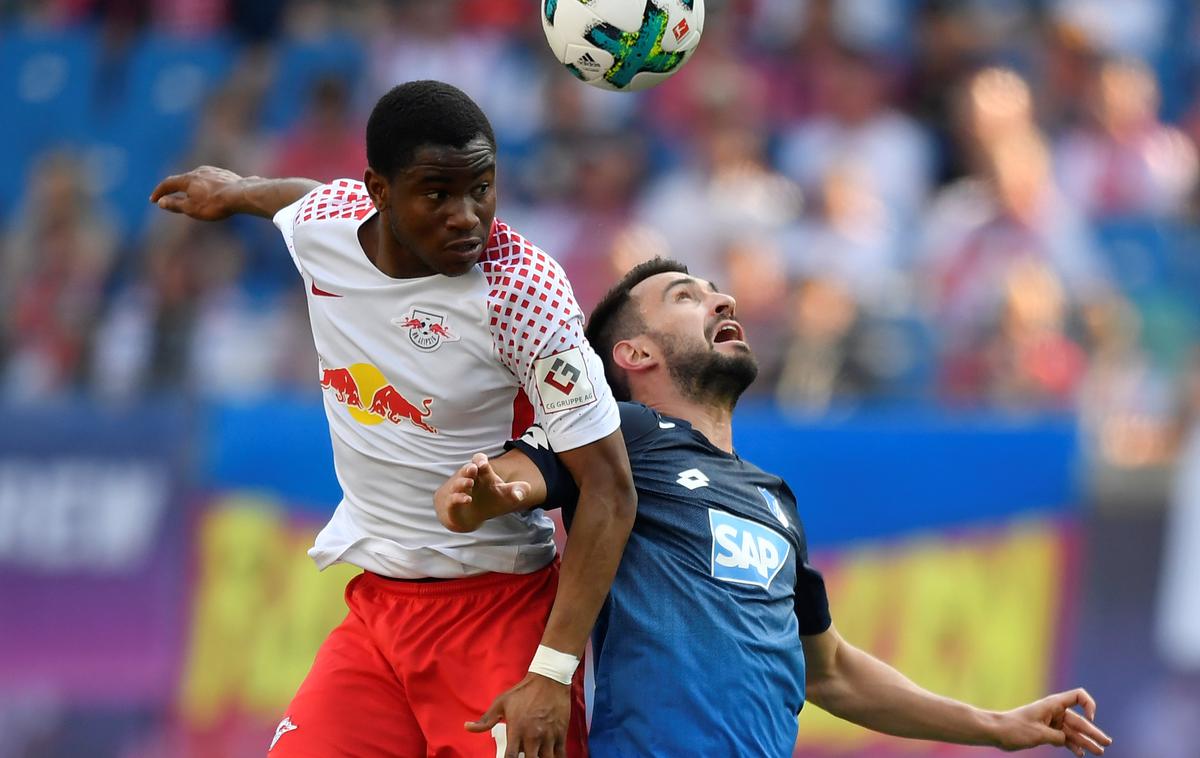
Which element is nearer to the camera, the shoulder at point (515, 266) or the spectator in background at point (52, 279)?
the shoulder at point (515, 266)

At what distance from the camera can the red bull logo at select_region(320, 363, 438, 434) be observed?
4.72m

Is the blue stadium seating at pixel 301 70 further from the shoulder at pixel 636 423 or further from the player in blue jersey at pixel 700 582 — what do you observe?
the shoulder at pixel 636 423

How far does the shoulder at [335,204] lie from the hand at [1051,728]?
2.39m

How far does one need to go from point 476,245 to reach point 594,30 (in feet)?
3.63

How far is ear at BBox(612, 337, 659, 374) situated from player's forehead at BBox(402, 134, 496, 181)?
1.01m

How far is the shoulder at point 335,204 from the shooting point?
489cm

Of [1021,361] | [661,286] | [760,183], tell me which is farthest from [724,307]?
[760,183]

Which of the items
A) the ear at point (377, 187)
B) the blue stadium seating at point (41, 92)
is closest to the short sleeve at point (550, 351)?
the ear at point (377, 187)

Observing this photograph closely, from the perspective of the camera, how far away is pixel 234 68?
12523mm

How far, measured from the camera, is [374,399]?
4.79 m

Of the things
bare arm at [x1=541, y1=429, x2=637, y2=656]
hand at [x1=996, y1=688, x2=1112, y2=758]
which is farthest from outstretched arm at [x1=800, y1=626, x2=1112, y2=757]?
bare arm at [x1=541, y1=429, x2=637, y2=656]

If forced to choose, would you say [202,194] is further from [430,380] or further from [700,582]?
[700,582]

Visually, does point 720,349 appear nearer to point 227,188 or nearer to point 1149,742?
point 227,188

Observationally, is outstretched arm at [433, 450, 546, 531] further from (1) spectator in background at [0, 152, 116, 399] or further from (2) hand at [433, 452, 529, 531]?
(1) spectator in background at [0, 152, 116, 399]
